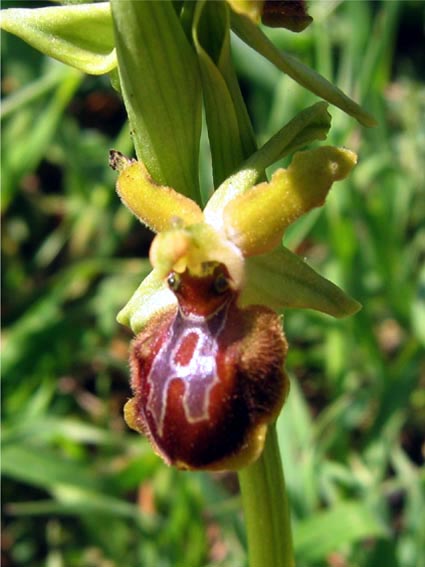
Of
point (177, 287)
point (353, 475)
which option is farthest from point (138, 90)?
point (353, 475)

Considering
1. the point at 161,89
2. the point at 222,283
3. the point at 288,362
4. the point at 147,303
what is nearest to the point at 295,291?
the point at 222,283

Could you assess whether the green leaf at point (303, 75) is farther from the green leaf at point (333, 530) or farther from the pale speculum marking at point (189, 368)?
the green leaf at point (333, 530)

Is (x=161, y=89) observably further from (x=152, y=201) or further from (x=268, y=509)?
(x=268, y=509)

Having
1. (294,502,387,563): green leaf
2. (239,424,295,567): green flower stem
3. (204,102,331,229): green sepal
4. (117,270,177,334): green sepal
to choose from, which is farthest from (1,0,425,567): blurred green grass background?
(204,102,331,229): green sepal

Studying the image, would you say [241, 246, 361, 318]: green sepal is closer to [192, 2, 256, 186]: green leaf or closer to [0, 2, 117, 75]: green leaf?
[192, 2, 256, 186]: green leaf

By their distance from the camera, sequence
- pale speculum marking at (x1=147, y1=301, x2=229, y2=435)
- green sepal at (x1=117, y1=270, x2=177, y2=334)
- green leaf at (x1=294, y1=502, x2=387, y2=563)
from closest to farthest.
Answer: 1. pale speculum marking at (x1=147, y1=301, x2=229, y2=435)
2. green sepal at (x1=117, y1=270, x2=177, y2=334)
3. green leaf at (x1=294, y1=502, x2=387, y2=563)

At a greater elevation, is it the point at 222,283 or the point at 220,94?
the point at 220,94
